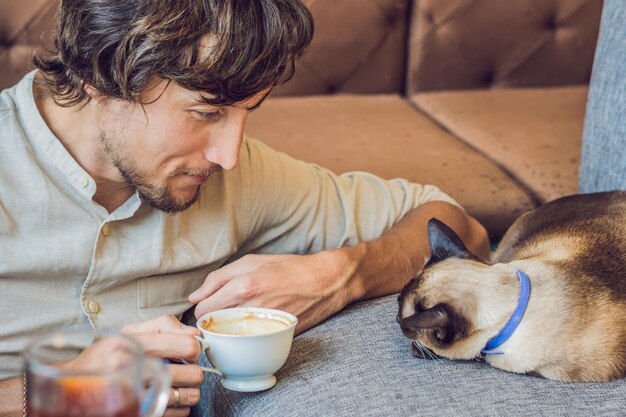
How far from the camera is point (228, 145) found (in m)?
1.22

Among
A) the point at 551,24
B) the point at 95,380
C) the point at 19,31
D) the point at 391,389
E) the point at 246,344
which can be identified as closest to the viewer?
the point at 95,380

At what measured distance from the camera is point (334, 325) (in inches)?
51.9

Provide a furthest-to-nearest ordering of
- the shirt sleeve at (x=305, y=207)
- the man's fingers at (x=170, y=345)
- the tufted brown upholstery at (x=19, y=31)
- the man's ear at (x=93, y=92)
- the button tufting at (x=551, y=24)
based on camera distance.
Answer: the button tufting at (x=551, y=24) → the tufted brown upholstery at (x=19, y=31) → the shirt sleeve at (x=305, y=207) → the man's ear at (x=93, y=92) → the man's fingers at (x=170, y=345)

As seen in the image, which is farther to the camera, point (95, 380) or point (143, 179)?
point (143, 179)

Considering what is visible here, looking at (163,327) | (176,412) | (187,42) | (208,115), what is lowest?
(176,412)

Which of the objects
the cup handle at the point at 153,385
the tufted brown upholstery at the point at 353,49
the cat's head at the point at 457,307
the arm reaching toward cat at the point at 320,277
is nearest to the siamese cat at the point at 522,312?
the cat's head at the point at 457,307

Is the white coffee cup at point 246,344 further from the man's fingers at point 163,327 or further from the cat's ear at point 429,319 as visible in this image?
the cat's ear at point 429,319

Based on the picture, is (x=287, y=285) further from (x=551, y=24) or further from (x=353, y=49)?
(x=551, y=24)

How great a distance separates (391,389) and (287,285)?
0.82 ft

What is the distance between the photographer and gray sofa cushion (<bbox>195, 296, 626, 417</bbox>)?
42.9 inches

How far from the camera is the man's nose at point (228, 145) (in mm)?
1222

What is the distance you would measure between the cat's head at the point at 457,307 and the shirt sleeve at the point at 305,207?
0.30 m

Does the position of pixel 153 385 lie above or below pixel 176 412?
above

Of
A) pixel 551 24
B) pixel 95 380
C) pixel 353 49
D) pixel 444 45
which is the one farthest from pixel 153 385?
pixel 551 24
